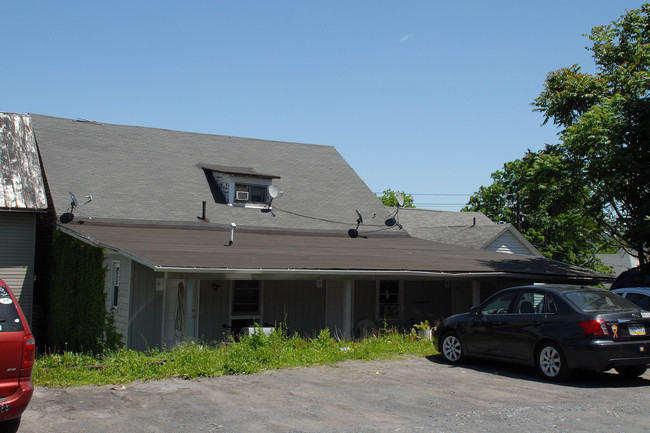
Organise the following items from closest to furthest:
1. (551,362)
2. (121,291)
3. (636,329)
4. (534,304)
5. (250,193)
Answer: (636,329), (551,362), (534,304), (121,291), (250,193)

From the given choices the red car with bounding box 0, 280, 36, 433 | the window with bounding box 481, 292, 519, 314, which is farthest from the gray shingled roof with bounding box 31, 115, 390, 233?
the red car with bounding box 0, 280, 36, 433

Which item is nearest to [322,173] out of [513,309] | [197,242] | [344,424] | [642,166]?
[197,242]

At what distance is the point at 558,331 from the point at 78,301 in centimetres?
1262

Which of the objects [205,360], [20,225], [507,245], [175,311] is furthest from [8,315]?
[507,245]

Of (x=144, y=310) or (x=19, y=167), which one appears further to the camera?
(x=19, y=167)

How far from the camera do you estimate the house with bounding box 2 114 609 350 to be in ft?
48.4

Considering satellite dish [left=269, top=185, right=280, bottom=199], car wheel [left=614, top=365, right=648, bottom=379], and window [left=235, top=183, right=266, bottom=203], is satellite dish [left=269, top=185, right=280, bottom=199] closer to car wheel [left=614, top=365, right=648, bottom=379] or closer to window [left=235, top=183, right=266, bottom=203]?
window [left=235, top=183, right=266, bottom=203]

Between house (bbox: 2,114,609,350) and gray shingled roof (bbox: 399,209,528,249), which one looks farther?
gray shingled roof (bbox: 399,209,528,249)

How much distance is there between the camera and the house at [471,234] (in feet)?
95.5

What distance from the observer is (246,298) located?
16.9 m

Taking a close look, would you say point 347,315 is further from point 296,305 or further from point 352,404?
point 352,404

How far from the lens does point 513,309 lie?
11039mm

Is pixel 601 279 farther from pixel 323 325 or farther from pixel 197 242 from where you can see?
pixel 197 242

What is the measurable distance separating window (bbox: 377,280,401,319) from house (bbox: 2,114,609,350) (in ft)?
0.12
